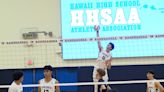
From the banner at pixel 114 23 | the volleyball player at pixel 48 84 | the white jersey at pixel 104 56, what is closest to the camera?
the volleyball player at pixel 48 84

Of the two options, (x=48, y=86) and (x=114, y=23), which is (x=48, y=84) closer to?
(x=48, y=86)

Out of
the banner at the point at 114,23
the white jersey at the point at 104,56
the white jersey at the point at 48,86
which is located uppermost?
the banner at the point at 114,23

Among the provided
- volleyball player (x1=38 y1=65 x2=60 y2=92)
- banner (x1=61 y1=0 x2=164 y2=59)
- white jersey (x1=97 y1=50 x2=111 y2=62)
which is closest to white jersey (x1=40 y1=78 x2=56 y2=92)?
volleyball player (x1=38 y1=65 x2=60 y2=92)

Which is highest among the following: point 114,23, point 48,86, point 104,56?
point 114,23

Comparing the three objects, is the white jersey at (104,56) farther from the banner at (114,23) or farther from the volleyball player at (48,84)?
the volleyball player at (48,84)

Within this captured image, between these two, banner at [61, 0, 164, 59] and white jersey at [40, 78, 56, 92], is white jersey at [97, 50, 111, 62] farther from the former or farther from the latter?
white jersey at [40, 78, 56, 92]

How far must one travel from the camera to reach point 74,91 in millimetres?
10695

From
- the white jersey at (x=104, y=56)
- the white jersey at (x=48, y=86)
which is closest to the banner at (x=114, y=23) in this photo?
the white jersey at (x=104, y=56)

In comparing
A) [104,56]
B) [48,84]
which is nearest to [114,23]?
[104,56]

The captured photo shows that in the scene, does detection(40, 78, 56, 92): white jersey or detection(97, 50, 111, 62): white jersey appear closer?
detection(40, 78, 56, 92): white jersey

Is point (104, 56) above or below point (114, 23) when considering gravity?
below

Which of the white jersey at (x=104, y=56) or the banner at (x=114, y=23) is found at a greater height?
the banner at (x=114, y=23)

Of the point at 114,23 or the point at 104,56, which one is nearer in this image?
the point at 104,56

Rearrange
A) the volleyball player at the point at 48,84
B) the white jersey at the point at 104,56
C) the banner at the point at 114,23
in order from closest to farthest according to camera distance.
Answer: the volleyball player at the point at 48,84 → the white jersey at the point at 104,56 → the banner at the point at 114,23
